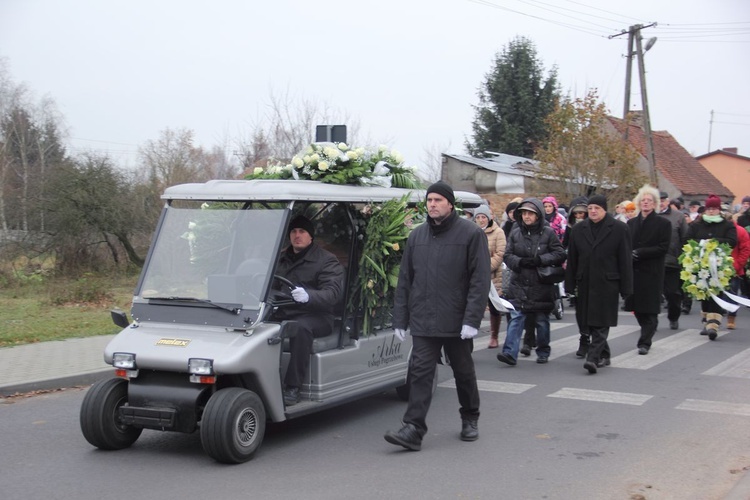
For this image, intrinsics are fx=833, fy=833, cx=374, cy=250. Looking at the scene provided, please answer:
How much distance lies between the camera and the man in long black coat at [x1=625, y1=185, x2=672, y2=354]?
10.4 meters

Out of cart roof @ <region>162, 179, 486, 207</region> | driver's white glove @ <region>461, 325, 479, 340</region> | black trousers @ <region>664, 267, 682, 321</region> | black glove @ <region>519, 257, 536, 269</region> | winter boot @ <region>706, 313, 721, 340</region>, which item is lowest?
winter boot @ <region>706, 313, 721, 340</region>

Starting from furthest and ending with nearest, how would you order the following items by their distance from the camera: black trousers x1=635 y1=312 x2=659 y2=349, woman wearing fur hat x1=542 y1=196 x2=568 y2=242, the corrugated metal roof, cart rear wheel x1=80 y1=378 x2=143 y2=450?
the corrugated metal roof < woman wearing fur hat x1=542 y1=196 x2=568 y2=242 < black trousers x1=635 y1=312 x2=659 y2=349 < cart rear wheel x1=80 y1=378 x2=143 y2=450

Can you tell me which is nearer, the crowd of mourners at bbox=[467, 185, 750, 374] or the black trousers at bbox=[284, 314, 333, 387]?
the black trousers at bbox=[284, 314, 333, 387]

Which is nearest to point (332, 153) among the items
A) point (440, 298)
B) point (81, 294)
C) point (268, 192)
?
point (268, 192)

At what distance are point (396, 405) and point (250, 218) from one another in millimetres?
2535

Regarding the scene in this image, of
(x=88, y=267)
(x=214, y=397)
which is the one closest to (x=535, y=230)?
(x=214, y=397)

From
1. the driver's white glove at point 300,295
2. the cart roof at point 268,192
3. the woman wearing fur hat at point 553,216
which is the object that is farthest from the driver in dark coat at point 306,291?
the woman wearing fur hat at point 553,216

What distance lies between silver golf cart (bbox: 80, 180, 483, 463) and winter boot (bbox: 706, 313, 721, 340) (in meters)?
6.50

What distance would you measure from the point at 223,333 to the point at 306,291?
798 mm

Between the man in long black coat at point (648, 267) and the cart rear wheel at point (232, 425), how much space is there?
238 inches

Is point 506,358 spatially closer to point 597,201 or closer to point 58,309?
point 597,201

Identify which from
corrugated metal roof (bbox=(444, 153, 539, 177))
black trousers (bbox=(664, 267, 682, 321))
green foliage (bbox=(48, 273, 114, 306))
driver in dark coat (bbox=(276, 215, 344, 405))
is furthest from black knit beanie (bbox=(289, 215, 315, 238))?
corrugated metal roof (bbox=(444, 153, 539, 177))

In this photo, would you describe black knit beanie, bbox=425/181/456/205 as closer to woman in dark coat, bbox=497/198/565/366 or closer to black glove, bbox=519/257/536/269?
woman in dark coat, bbox=497/198/565/366

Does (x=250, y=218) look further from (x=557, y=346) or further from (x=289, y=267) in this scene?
(x=557, y=346)
